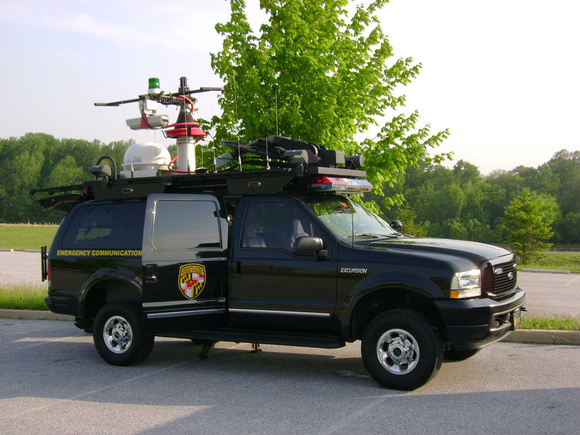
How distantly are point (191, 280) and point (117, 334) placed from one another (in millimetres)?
1230

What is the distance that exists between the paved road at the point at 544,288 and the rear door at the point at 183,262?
19.1ft

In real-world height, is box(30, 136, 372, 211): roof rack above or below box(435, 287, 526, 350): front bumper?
above

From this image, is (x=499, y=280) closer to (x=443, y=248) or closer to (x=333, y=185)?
(x=443, y=248)

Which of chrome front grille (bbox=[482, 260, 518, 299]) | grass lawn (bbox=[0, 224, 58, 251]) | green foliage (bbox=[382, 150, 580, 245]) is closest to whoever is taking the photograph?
chrome front grille (bbox=[482, 260, 518, 299])

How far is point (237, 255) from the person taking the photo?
7320 millimetres

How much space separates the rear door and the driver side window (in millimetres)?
413

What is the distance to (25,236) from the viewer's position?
2397 inches

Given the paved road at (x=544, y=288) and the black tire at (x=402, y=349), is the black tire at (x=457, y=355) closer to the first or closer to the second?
the black tire at (x=402, y=349)

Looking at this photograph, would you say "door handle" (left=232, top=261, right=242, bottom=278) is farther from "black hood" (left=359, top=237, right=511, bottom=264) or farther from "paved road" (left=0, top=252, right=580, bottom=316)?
"paved road" (left=0, top=252, right=580, bottom=316)

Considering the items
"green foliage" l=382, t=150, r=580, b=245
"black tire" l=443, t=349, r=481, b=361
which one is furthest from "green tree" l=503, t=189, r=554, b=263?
"black tire" l=443, t=349, r=481, b=361

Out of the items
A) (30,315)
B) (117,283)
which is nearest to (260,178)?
(117,283)

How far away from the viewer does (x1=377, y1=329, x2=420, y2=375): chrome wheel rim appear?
623 cm

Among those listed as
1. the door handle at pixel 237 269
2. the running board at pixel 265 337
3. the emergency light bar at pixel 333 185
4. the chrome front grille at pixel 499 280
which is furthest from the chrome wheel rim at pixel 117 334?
the chrome front grille at pixel 499 280

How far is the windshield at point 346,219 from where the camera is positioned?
7.06 m
